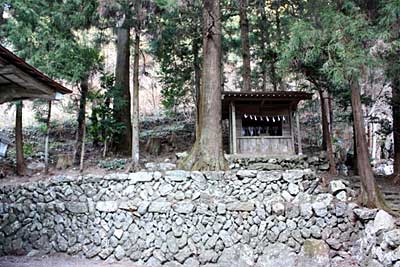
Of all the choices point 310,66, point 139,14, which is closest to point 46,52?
point 139,14

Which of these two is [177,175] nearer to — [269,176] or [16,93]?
[269,176]

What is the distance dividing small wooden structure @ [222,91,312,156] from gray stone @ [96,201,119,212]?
420 cm

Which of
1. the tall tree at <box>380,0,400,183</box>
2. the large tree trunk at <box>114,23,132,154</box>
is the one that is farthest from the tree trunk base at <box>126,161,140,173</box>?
the tall tree at <box>380,0,400,183</box>

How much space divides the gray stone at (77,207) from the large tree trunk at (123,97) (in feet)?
10.5

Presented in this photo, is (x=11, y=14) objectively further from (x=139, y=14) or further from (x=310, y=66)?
(x=310, y=66)

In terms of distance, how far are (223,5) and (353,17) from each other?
19.2 feet

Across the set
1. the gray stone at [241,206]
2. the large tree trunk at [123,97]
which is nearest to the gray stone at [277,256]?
the gray stone at [241,206]

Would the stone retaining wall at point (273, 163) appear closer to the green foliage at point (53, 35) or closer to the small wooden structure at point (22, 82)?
the green foliage at point (53, 35)

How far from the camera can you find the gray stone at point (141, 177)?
7.64m

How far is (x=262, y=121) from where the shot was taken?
11617 mm

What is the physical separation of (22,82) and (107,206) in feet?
13.4

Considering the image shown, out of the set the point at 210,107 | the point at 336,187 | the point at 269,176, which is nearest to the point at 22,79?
the point at 210,107

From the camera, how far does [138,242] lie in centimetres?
712

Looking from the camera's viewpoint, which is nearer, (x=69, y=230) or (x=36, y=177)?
(x=69, y=230)
